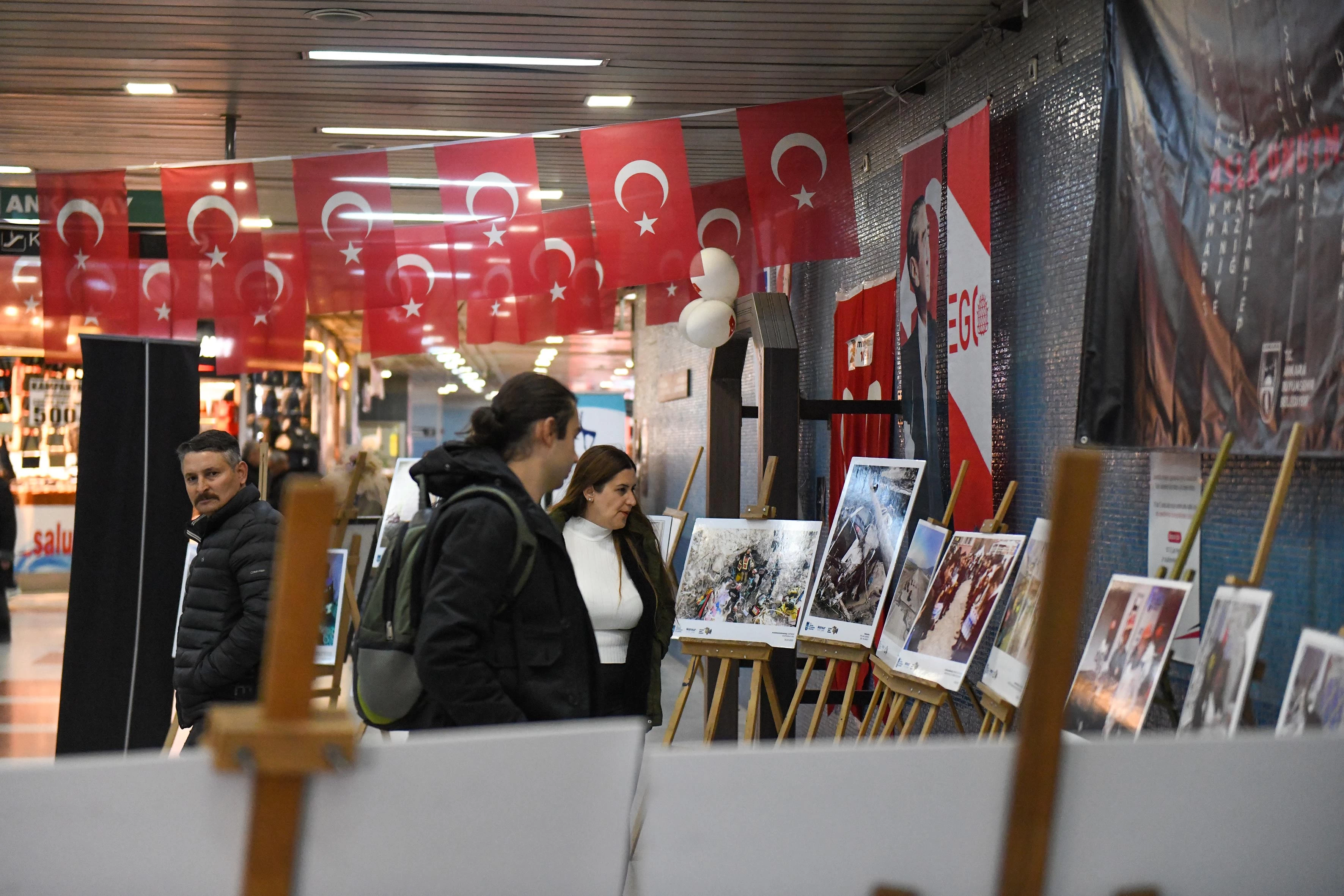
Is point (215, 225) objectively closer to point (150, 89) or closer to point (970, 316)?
point (150, 89)

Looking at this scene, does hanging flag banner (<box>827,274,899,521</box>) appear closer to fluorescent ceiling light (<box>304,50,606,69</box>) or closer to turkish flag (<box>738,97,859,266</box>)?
turkish flag (<box>738,97,859,266</box>)

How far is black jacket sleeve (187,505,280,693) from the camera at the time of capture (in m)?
3.53

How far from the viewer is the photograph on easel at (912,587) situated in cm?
416

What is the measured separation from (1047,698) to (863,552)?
341 cm

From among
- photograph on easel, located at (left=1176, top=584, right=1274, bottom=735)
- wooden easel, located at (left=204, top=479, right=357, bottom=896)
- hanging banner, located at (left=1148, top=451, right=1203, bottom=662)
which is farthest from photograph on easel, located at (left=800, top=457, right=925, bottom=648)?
wooden easel, located at (left=204, top=479, right=357, bottom=896)

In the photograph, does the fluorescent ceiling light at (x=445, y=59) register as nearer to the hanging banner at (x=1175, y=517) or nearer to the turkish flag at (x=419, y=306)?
the turkish flag at (x=419, y=306)

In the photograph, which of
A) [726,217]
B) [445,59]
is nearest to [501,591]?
[445,59]

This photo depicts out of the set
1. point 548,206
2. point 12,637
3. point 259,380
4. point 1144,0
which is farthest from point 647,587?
point 259,380

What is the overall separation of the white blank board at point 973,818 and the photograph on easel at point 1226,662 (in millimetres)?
1154

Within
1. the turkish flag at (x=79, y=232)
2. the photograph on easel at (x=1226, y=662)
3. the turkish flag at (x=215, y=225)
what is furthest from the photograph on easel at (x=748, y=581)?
the turkish flag at (x=79, y=232)

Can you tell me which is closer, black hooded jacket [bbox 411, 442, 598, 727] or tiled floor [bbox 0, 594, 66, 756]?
black hooded jacket [bbox 411, 442, 598, 727]

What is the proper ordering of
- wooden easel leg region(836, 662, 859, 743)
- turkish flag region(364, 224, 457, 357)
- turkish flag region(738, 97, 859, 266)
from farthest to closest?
turkish flag region(364, 224, 457, 357) → turkish flag region(738, 97, 859, 266) → wooden easel leg region(836, 662, 859, 743)

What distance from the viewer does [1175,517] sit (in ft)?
11.4

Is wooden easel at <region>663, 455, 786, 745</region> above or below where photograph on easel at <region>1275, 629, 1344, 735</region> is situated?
below
